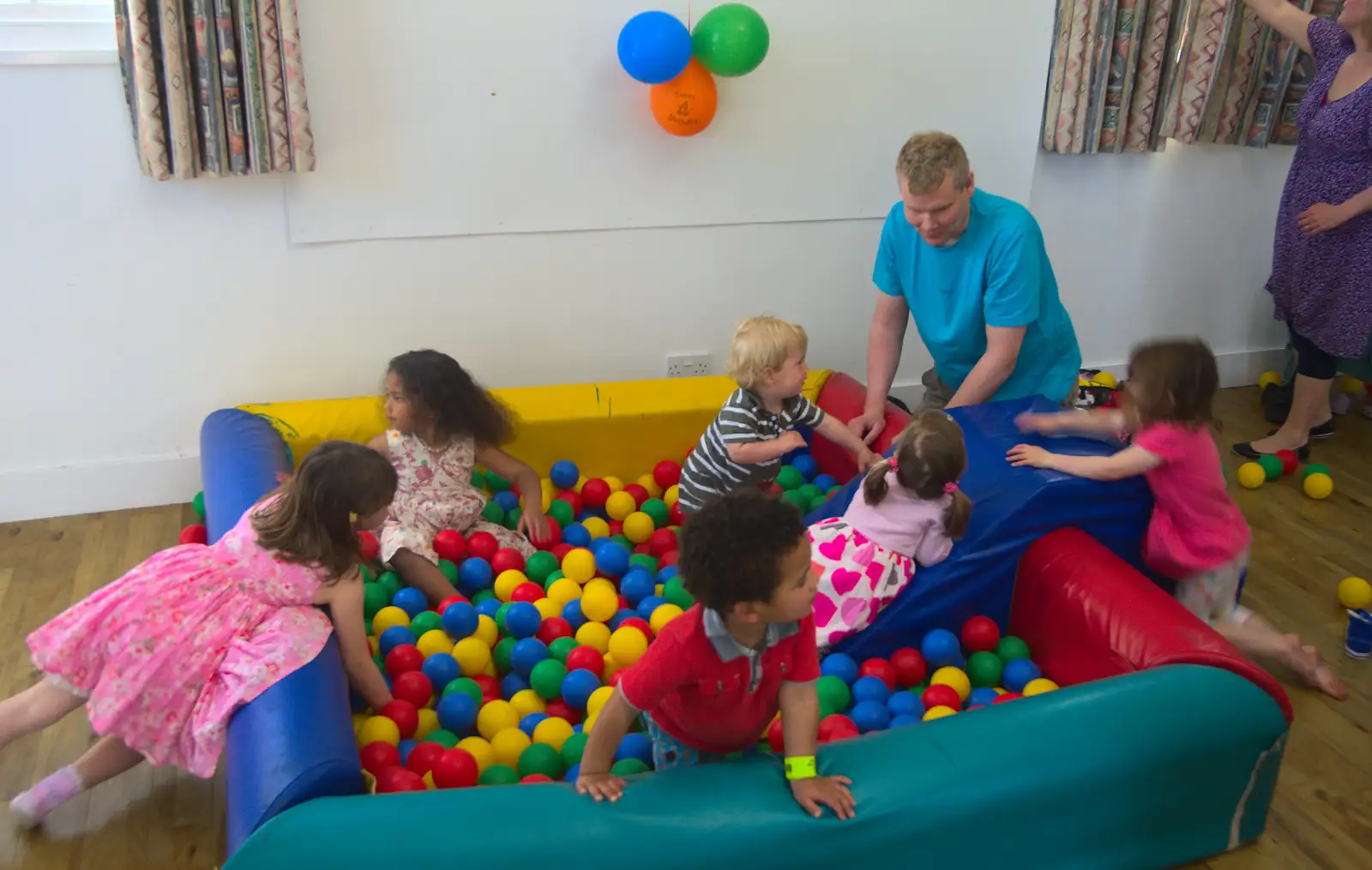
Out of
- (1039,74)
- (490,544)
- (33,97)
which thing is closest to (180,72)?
(33,97)

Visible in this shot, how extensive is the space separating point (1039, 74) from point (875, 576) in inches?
79.7

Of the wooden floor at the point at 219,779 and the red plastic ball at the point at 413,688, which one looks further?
the red plastic ball at the point at 413,688

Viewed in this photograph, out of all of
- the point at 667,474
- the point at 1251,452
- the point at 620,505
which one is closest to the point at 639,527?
the point at 620,505

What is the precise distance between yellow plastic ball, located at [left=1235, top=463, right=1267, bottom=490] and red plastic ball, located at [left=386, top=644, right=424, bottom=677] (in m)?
2.59

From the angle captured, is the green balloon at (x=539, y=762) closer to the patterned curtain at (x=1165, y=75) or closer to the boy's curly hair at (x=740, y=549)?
the boy's curly hair at (x=740, y=549)

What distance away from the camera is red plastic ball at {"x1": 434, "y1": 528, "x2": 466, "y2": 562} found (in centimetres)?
298

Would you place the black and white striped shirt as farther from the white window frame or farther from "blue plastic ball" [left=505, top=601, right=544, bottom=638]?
the white window frame

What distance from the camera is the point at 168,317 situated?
10.6 feet

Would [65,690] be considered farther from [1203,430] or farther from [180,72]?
[1203,430]

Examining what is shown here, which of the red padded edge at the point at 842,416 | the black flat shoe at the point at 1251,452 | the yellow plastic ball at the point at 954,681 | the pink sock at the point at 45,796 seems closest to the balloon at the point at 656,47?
the red padded edge at the point at 842,416

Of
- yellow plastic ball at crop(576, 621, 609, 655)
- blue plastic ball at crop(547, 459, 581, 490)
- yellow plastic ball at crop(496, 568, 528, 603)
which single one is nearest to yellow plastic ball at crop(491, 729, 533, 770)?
yellow plastic ball at crop(576, 621, 609, 655)

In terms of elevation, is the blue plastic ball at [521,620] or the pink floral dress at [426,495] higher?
the pink floral dress at [426,495]

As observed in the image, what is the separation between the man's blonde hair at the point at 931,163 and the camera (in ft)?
8.79

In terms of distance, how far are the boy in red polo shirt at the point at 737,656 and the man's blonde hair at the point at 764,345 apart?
3.27 ft
